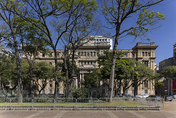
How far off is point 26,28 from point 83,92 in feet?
42.3

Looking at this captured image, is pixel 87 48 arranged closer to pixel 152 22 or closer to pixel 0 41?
pixel 0 41

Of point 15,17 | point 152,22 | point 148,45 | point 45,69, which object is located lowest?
point 45,69

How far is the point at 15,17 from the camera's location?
20.4m

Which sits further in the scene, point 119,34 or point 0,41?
point 0,41

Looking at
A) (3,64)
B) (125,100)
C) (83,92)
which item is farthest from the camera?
(3,64)

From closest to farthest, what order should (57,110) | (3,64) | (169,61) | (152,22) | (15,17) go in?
1. (57,110)
2. (152,22)
3. (15,17)
4. (3,64)
5. (169,61)

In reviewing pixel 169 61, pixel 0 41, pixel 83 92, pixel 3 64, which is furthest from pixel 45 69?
pixel 169 61

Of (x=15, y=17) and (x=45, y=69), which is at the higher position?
(x=15, y=17)

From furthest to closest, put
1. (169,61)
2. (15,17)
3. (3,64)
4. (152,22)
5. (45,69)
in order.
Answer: (169,61)
(45,69)
(3,64)
(15,17)
(152,22)

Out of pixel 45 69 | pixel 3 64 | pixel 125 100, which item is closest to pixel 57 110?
pixel 125 100

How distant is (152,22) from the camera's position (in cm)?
1725

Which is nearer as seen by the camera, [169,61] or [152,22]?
[152,22]

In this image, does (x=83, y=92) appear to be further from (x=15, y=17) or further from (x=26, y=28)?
(x=15, y=17)

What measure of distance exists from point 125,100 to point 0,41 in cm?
1967
